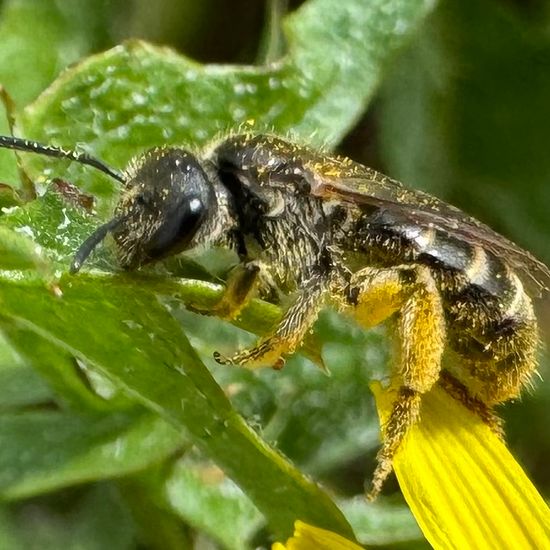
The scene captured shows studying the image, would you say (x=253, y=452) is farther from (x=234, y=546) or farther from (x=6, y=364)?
(x=6, y=364)

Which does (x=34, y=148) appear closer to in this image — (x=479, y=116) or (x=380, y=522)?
(x=380, y=522)

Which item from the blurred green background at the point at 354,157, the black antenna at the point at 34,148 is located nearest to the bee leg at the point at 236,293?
the black antenna at the point at 34,148

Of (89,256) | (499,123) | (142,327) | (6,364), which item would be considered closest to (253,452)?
(142,327)

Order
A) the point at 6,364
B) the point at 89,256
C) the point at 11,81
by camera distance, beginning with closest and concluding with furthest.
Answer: the point at 89,256 → the point at 6,364 → the point at 11,81

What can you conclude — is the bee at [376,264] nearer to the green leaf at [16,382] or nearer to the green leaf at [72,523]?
the green leaf at [16,382]

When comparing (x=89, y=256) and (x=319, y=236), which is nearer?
(x=89, y=256)

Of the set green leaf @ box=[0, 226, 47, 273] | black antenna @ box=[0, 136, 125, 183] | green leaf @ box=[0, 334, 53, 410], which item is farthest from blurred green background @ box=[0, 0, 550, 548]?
green leaf @ box=[0, 226, 47, 273]

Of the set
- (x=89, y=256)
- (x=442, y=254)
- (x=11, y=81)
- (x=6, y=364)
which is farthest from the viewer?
(x=11, y=81)
